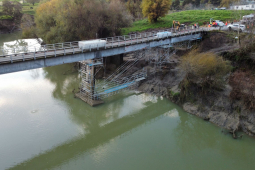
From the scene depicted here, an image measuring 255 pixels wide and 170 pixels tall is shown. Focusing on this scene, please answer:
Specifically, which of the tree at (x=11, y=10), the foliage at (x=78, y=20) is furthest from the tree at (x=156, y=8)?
the tree at (x=11, y=10)

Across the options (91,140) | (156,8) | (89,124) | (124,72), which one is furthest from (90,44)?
(156,8)

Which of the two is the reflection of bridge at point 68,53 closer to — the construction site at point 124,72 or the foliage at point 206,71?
the construction site at point 124,72

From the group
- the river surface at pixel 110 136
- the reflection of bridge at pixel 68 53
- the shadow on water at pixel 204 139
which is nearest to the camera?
the river surface at pixel 110 136

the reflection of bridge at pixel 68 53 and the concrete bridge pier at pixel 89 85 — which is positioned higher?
the reflection of bridge at pixel 68 53

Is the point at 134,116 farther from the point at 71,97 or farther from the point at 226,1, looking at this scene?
the point at 226,1

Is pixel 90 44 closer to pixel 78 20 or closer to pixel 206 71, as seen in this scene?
pixel 78 20
